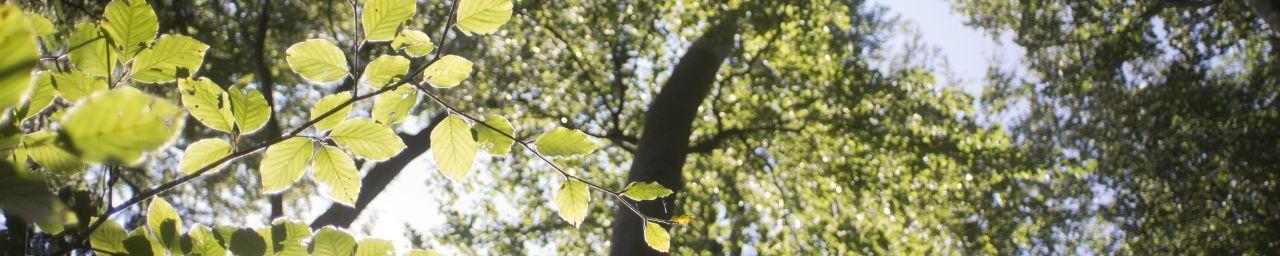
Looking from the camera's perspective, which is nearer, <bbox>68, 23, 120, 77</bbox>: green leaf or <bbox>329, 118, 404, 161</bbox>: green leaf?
<bbox>68, 23, 120, 77</bbox>: green leaf

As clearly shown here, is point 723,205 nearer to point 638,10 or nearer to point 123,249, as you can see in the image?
point 638,10

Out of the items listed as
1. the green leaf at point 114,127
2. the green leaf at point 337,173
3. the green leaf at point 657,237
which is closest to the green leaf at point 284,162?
the green leaf at point 337,173

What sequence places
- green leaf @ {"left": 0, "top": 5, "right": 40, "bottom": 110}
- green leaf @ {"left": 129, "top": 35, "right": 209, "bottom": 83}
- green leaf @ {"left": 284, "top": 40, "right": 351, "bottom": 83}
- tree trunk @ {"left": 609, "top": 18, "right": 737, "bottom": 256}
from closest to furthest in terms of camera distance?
1. green leaf @ {"left": 0, "top": 5, "right": 40, "bottom": 110}
2. green leaf @ {"left": 129, "top": 35, "right": 209, "bottom": 83}
3. green leaf @ {"left": 284, "top": 40, "right": 351, "bottom": 83}
4. tree trunk @ {"left": 609, "top": 18, "right": 737, "bottom": 256}

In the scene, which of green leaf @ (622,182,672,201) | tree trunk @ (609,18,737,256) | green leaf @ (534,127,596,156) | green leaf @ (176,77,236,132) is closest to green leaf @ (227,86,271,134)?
green leaf @ (176,77,236,132)

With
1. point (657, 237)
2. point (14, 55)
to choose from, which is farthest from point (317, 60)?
point (14, 55)

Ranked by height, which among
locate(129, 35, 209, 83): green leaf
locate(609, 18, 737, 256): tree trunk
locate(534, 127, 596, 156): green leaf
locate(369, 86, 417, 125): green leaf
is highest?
locate(129, 35, 209, 83): green leaf

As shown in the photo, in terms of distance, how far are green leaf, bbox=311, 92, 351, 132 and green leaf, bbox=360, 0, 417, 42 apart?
0.12 m

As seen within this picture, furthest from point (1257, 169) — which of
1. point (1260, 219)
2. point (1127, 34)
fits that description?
point (1127, 34)

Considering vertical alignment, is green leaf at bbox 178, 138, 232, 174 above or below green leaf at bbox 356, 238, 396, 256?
above

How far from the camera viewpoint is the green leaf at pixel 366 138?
96 centimetres

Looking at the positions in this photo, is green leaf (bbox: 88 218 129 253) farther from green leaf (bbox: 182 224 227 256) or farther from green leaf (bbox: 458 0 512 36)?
green leaf (bbox: 458 0 512 36)

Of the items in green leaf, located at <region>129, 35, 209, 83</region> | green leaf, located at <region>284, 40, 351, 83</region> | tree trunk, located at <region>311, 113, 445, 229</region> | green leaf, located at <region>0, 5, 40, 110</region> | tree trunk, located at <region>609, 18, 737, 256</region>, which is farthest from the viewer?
tree trunk, located at <region>311, 113, 445, 229</region>

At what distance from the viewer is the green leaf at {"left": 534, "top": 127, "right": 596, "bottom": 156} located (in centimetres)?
104

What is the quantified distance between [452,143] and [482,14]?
211 mm
